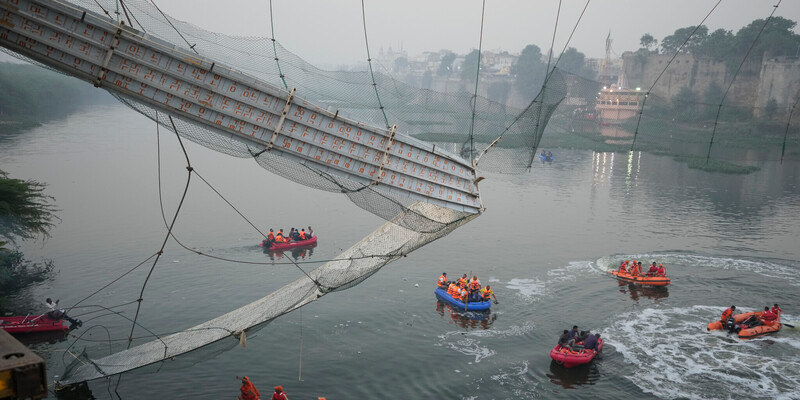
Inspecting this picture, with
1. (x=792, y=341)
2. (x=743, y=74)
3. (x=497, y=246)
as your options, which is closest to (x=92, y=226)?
(x=497, y=246)

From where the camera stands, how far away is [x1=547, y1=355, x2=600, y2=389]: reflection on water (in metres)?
19.0

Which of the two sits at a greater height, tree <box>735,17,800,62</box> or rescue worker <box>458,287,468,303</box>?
tree <box>735,17,800,62</box>

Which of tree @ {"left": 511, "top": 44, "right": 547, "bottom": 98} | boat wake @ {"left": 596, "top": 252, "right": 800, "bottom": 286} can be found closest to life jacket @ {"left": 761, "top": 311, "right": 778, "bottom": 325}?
boat wake @ {"left": 596, "top": 252, "right": 800, "bottom": 286}

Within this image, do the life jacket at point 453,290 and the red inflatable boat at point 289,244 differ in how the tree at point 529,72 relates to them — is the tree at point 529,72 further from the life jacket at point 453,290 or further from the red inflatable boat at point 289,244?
the life jacket at point 453,290

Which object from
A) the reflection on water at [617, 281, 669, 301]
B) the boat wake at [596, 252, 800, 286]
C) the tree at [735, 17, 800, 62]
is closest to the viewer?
the reflection on water at [617, 281, 669, 301]

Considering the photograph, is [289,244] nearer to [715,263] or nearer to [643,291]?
[643,291]

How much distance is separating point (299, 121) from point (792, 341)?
66.5ft

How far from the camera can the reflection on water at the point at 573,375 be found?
19.0 meters

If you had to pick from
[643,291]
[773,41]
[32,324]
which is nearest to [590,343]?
[643,291]

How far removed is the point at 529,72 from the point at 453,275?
104 metres

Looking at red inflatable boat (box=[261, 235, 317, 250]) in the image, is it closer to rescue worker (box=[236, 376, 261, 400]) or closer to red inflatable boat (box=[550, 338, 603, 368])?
rescue worker (box=[236, 376, 261, 400])

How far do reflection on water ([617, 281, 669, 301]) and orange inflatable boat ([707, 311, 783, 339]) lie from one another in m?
3.85

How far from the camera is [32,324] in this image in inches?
794

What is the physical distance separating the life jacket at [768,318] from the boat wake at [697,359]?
0.64 meters
